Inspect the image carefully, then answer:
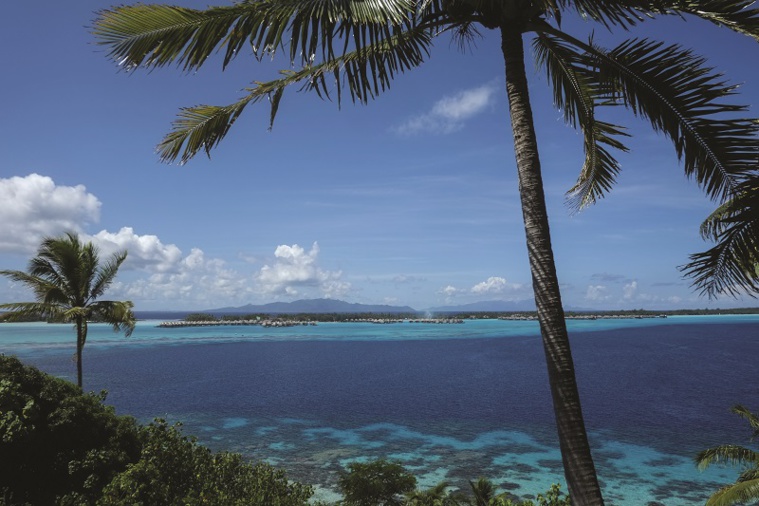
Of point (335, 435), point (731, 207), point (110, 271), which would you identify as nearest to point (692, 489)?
point (335, 435)

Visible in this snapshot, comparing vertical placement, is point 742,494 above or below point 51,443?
below

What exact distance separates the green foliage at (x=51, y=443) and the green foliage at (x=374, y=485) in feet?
27.3

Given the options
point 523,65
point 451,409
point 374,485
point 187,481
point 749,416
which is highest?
point 523,65

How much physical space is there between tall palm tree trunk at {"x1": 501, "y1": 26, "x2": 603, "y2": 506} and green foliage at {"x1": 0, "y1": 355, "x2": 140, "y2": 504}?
10.3 metres

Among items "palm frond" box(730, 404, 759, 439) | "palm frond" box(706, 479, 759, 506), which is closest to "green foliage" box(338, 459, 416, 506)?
"palm frond" box(706, 479, 759, 506)

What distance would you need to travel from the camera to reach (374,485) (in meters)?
17.1

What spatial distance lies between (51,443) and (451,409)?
35.3m

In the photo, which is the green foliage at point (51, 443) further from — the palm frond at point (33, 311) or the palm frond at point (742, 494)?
the palm frond at point (742, 494)

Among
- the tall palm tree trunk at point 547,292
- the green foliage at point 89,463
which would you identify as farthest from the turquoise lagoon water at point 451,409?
the tall palm tree trunk at point 547,292

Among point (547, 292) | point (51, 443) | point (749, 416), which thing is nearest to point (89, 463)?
point (51, 443)

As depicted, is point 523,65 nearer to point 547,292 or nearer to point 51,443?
point 547,292

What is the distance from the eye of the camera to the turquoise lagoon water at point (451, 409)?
25234 mm

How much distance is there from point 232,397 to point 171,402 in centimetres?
594

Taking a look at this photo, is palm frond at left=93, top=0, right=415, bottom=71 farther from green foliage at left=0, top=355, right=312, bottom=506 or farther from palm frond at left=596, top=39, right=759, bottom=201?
green foliage at left=0, top=355, right=312, bottom=506
